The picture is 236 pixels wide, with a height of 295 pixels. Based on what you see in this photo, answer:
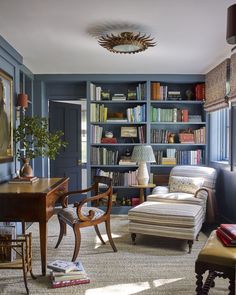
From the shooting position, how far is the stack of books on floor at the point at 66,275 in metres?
2.88

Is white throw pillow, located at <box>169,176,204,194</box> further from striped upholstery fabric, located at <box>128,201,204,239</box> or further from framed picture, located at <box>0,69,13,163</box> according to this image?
framed picture, located at <box>0,69,13,163</box>

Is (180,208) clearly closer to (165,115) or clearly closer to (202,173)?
(202,173)

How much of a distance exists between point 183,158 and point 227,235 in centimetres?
329

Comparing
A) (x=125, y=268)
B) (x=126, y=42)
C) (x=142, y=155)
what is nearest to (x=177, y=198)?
(x=142, y=155)

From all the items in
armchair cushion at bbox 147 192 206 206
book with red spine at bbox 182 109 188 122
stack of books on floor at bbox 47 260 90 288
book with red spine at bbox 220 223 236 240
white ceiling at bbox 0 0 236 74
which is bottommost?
stack of books on floor at bbox 47 260 90 288

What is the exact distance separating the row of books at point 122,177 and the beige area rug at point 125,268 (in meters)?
1.33

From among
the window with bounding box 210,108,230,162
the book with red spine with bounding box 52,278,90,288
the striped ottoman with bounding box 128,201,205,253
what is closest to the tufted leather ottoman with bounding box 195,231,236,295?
the book with red spine with bounding box 52,278,90,288

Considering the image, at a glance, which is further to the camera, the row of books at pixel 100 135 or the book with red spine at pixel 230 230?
the row of books at pixel 100 135

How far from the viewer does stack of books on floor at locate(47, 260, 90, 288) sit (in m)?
2.88

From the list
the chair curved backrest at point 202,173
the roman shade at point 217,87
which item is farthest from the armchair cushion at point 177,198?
the roman shade at point 217,87

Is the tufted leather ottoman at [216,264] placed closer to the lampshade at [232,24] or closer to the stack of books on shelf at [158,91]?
the lampshade at [232,24]

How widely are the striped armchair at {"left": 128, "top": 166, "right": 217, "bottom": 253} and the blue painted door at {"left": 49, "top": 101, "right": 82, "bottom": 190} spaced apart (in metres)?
1.95

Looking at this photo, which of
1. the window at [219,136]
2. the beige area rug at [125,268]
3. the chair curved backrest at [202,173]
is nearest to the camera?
the beige area rug at [125,268]

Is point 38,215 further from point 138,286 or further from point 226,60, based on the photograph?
point 226,60
